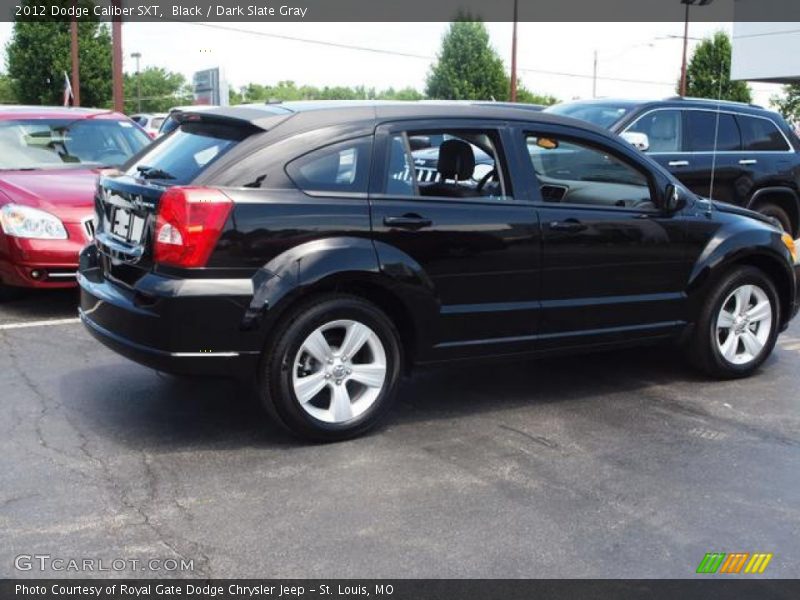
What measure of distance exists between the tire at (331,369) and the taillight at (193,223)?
55 cm

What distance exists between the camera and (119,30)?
24328 millimetres

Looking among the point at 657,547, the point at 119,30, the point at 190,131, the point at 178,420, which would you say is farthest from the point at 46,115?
the point at 119,30

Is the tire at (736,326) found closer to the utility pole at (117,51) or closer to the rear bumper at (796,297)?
the rear bumper at (796,297)

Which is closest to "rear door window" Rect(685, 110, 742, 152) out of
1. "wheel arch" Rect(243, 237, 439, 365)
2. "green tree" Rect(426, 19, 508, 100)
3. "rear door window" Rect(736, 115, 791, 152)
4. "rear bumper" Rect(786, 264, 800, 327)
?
"rear door window" Rect(736, 115, 791, 152)

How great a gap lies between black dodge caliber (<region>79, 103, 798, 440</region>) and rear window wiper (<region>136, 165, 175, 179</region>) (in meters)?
0.01

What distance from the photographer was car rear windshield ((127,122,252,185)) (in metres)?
4.55

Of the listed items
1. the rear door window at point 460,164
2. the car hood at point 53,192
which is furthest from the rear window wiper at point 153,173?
the car hood at point 53,192

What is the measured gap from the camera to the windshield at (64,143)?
8.22 meters

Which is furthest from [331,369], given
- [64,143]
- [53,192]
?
[64,143]

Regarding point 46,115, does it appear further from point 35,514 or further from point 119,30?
point 119,30

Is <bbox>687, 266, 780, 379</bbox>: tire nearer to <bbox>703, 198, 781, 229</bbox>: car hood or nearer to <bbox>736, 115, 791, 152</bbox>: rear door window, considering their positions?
<bbox>703, 198, 781, 229</bbox>: car hood

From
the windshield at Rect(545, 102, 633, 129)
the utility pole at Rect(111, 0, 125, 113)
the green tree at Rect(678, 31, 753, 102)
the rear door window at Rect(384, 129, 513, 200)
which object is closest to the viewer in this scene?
the rear door window at Rect(384, 129, 513, 200)
